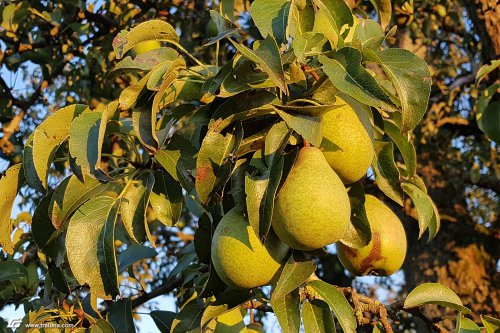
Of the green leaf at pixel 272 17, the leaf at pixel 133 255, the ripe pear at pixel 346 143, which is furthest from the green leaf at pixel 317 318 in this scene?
the leaf at pixel 133 255

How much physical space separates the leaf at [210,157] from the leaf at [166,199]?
0.72 feet

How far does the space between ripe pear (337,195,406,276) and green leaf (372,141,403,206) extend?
5cm

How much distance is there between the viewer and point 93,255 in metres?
1.03

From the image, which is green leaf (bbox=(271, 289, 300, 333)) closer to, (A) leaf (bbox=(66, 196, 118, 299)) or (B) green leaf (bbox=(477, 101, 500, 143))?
(A) leaf (bbox=(66, 196, 118, 299))

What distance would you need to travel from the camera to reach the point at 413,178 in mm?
1340

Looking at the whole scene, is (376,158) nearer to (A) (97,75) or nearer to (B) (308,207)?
(B) (308,207)

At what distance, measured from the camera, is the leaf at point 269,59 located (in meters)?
0.85

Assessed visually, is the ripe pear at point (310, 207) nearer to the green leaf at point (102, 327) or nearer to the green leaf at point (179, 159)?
the green leaf at point (179, 159)

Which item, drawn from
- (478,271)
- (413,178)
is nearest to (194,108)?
(413,178)

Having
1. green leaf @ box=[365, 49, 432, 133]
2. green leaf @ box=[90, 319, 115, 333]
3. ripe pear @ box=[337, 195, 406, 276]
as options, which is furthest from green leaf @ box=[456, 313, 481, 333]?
green leaf @ box=[90, 319, 115, 333]

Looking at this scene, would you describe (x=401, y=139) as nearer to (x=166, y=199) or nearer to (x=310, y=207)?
(x=310, y=207)

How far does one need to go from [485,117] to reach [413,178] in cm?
80

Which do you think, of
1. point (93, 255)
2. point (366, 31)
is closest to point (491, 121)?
point (366, 31)

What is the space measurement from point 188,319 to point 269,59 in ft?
2.00
